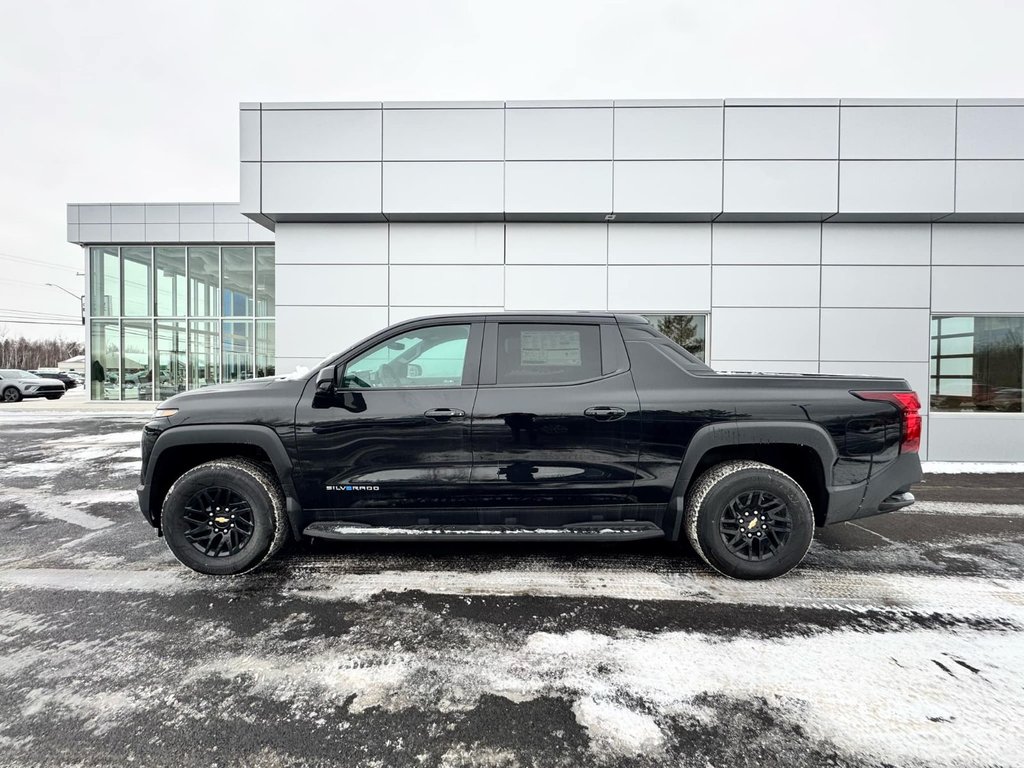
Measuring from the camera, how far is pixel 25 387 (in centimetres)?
1933

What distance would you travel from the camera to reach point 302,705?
2.02 metres

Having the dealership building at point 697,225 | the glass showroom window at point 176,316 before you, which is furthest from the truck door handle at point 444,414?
the glass showroom window at point 176,316

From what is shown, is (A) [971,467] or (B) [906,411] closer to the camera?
(B) [906,411]

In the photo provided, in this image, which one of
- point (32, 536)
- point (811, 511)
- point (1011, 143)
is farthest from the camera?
point (1011, 143)

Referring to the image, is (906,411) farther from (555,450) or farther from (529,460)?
(529,460)

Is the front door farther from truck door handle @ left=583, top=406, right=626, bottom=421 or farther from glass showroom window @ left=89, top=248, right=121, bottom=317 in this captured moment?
glass showroom window @ left=89, top=248, right=121, bottom=317

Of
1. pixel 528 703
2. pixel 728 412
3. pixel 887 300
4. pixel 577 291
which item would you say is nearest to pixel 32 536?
pixel 528 703

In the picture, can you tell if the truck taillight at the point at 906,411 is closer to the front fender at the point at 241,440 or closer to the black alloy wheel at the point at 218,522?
the front fender at the point at 241,440

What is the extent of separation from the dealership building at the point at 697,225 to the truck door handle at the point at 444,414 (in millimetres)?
4808

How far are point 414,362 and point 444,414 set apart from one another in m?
0.48

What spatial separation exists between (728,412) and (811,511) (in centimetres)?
87

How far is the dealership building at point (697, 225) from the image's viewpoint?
7.22 metres

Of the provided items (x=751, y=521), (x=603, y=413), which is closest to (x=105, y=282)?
(x=603, y=413)

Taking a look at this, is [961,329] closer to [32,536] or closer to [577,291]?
[577,291]
